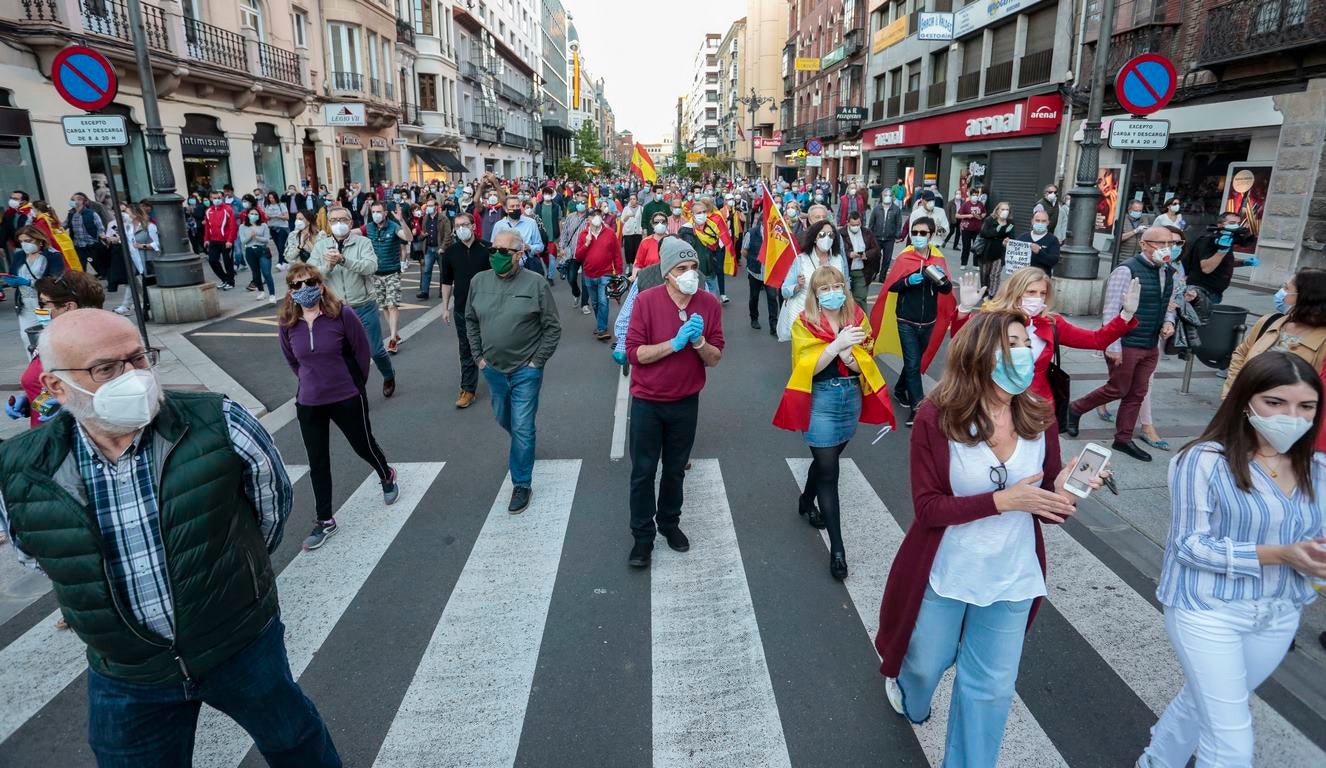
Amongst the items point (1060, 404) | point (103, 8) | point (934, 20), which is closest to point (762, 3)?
point (934, 20)

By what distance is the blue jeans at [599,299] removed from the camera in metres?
11.3

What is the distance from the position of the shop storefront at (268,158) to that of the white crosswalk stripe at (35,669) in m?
25.0

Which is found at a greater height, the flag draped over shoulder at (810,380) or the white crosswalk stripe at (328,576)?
the flag draped over shoulder at (810,380)

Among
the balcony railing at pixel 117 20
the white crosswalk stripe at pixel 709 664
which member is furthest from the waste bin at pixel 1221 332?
the balcony railing at pixel 117 20

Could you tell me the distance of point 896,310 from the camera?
299 inches

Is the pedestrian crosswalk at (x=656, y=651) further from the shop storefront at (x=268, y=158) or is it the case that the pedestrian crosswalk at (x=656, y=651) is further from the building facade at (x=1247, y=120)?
the shop storefront at (x=268, y=158)

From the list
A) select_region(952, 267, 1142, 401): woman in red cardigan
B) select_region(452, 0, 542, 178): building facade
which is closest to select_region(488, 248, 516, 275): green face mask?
select_region(952, 267, 1142, 401): woman in red cardigan

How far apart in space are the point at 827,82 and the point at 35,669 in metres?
53.5

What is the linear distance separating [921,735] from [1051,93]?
23899 millimetres

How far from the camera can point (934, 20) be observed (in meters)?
24.8

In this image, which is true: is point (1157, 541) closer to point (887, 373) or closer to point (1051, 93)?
point (887, 373)

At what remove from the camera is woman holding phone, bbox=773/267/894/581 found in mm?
4539

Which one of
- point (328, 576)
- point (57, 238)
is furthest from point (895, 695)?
point (57, 238)

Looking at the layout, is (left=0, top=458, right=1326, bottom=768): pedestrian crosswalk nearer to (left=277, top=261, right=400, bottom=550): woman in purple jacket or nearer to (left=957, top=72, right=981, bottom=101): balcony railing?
(left=277, top=261, right=400, bottom=550): woman in purple jacket
